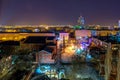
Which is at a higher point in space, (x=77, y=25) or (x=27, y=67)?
(x=77, y=25)

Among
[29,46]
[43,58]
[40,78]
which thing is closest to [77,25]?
[29,46]

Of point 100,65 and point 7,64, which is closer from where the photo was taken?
point 100,65

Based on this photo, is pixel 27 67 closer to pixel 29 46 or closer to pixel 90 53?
pixel 90 53

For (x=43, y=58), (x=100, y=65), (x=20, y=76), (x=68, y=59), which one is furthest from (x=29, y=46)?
(x=100, y=65)

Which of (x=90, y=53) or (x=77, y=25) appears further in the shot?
(x=77, y=25)

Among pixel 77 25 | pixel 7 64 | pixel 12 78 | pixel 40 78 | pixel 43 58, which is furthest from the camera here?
pixel 77 25

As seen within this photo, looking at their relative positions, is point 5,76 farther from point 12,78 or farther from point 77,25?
point 77,25

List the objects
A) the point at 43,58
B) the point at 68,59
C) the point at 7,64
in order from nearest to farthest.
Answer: the point at 7,64 → the point at 68,59 → the point at 43,58

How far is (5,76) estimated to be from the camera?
706 cm

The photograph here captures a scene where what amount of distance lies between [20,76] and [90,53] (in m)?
2.84

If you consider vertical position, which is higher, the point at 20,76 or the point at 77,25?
the point at 77,25

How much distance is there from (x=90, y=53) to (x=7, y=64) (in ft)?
9.83

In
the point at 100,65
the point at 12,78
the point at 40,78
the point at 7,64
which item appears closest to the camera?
the point at 40,78

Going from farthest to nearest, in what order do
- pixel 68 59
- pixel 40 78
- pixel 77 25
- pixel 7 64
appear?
pixel 77 25
pixel 68 59
pixel 7 64
pixel 40 78
